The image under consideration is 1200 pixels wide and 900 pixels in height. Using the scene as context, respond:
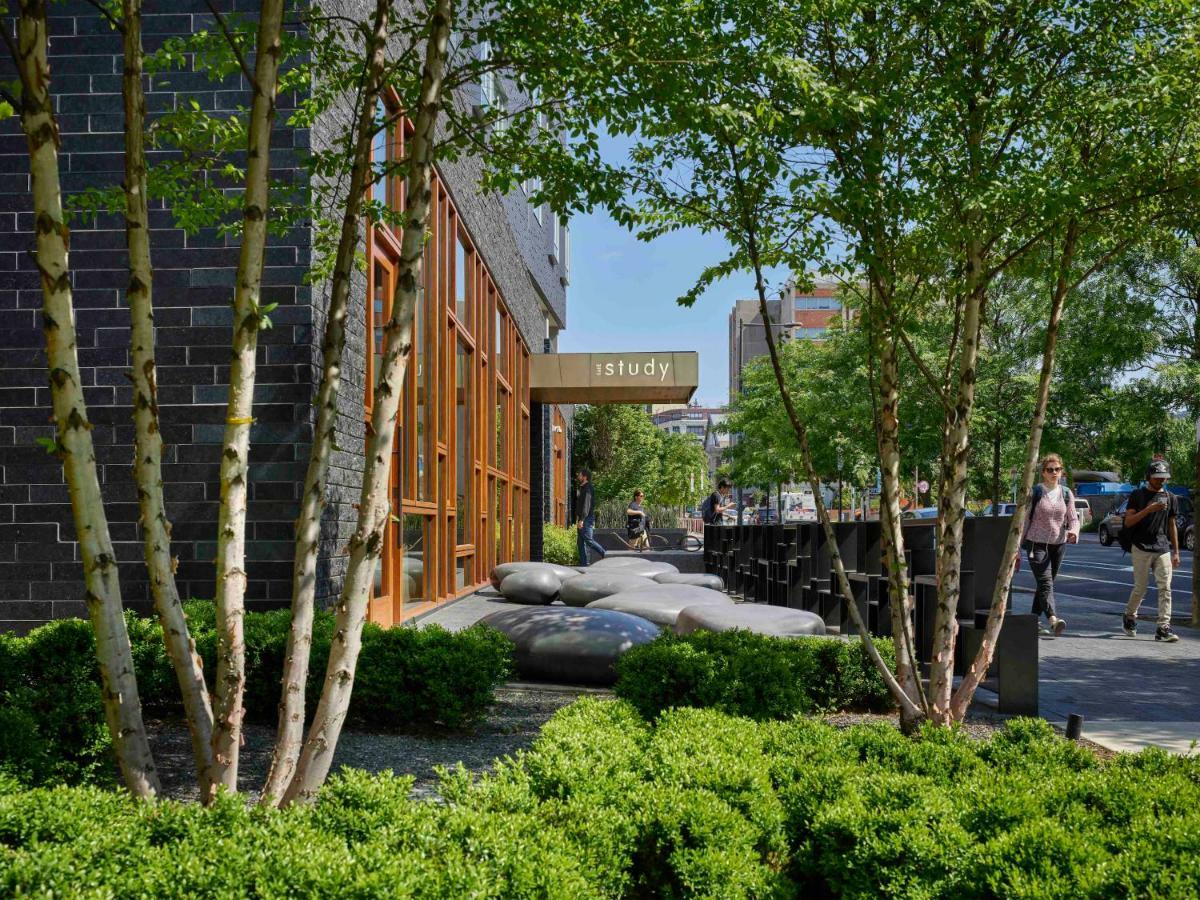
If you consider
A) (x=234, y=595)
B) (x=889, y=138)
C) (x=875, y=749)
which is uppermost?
(x=889, y=138)

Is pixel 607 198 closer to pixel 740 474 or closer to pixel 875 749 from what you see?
pixel 875 749

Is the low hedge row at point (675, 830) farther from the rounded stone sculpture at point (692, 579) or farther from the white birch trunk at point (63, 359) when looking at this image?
the rounded stone sculpture at point (692, 579)

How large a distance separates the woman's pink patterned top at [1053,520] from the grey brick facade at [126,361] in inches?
320

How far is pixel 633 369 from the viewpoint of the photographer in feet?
73.7

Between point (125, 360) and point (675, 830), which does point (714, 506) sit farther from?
point (675, 830)

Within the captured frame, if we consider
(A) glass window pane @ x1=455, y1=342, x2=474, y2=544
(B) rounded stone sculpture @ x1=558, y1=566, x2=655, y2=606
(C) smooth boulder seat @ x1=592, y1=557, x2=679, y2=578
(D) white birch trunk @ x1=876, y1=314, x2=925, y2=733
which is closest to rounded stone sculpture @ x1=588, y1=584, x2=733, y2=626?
(B) rounded stone sculpture @ x1=558, y1=566, x2=655, y2=606

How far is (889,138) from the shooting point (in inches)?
212

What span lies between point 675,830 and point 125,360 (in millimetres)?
5878

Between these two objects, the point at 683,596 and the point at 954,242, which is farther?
the point at 683,596

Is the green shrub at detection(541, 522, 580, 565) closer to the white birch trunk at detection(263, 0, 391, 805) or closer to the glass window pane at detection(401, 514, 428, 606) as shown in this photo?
the glass window pane at detection(401, 514, 428, 606)

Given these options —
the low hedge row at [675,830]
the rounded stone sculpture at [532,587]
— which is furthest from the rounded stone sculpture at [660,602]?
the low hedge row at [675,830]

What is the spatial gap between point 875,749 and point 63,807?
3.17 m

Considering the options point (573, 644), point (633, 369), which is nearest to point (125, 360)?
point (573, 644)

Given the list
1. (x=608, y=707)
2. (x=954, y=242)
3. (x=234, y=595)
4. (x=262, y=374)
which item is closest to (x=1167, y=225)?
(x=954, y=242)
